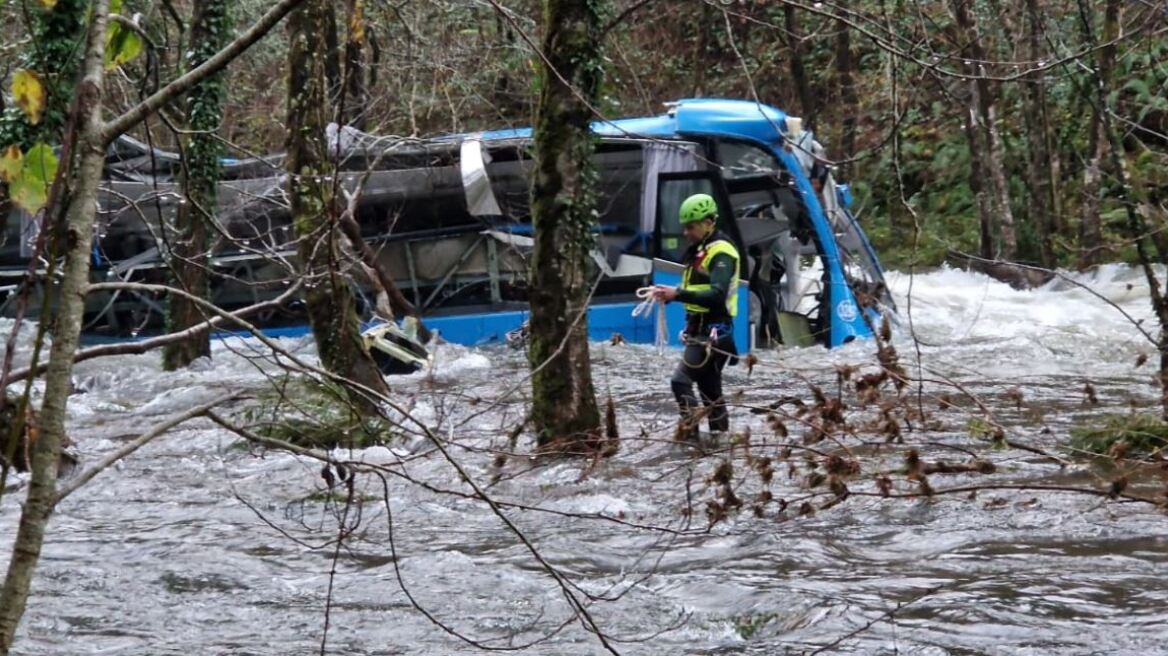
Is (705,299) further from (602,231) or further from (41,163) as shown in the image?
(41,163)

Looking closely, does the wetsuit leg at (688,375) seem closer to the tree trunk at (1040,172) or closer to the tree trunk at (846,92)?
the tree trunk at (1040,172)

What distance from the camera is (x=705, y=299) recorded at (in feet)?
35.3

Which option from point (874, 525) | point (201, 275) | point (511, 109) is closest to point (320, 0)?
point (201, 275)

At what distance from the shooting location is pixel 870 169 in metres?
29.0

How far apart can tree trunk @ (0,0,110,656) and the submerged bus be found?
43.9 feet

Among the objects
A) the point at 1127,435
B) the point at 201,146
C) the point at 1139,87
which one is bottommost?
the point at 1127,435

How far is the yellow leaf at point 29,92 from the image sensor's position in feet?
8.57

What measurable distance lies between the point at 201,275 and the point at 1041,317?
1027cm

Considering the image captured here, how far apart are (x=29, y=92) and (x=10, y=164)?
128 millimetres

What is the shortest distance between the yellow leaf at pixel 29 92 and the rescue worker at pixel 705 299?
7859 millimetres

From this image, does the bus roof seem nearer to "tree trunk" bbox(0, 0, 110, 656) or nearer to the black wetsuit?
the black wetsuit

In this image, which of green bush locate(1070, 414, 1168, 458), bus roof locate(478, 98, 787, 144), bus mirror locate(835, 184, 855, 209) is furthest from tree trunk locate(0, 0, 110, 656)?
bus mirror locate(835, 184, 855, 209)

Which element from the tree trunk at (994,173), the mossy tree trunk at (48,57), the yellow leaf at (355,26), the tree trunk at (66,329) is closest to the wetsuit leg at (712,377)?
the mossy tree trunk at (48,57)

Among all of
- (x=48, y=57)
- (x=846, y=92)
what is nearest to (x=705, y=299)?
(x=48, y=57)
